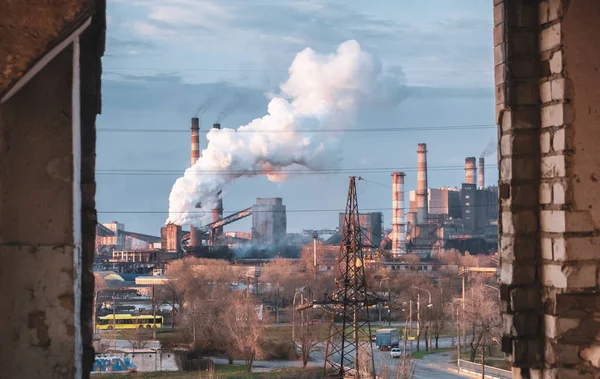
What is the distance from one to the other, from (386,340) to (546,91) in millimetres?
30562

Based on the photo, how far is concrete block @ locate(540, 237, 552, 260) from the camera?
4.33 metres

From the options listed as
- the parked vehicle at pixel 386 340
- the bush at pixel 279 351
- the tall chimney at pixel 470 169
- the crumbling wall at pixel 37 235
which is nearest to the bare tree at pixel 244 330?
the bush at pixel 279 351

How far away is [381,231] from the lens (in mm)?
87000

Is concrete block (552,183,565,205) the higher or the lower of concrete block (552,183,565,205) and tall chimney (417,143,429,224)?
the lower

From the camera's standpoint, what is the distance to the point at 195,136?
75.1 m

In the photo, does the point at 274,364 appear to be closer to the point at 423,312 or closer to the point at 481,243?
the point at 423,312

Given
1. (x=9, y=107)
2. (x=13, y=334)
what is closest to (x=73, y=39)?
(x=9, y=107)

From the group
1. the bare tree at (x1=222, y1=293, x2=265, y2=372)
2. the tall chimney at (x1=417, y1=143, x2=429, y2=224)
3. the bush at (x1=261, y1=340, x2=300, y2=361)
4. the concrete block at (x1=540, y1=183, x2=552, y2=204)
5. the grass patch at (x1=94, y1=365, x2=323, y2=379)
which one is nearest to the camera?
the concrete block at (x1=540, y1=183, x2=552, y2=204)

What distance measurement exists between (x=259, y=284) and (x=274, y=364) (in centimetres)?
2779

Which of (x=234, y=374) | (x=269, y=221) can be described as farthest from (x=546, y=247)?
(x=269, y=221)

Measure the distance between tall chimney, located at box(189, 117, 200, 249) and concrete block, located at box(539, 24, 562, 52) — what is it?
66.6 m

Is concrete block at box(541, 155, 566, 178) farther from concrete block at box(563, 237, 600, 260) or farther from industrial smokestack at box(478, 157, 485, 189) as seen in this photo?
industrial smokestack at box(478, 157, 485, 189)

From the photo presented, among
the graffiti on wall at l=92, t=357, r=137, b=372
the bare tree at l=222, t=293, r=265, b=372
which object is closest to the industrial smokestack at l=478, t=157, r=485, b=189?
the bare tree at l=222, t=293, r=265, b=372

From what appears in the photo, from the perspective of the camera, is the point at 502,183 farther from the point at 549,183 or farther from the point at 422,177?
the point at 422,177
